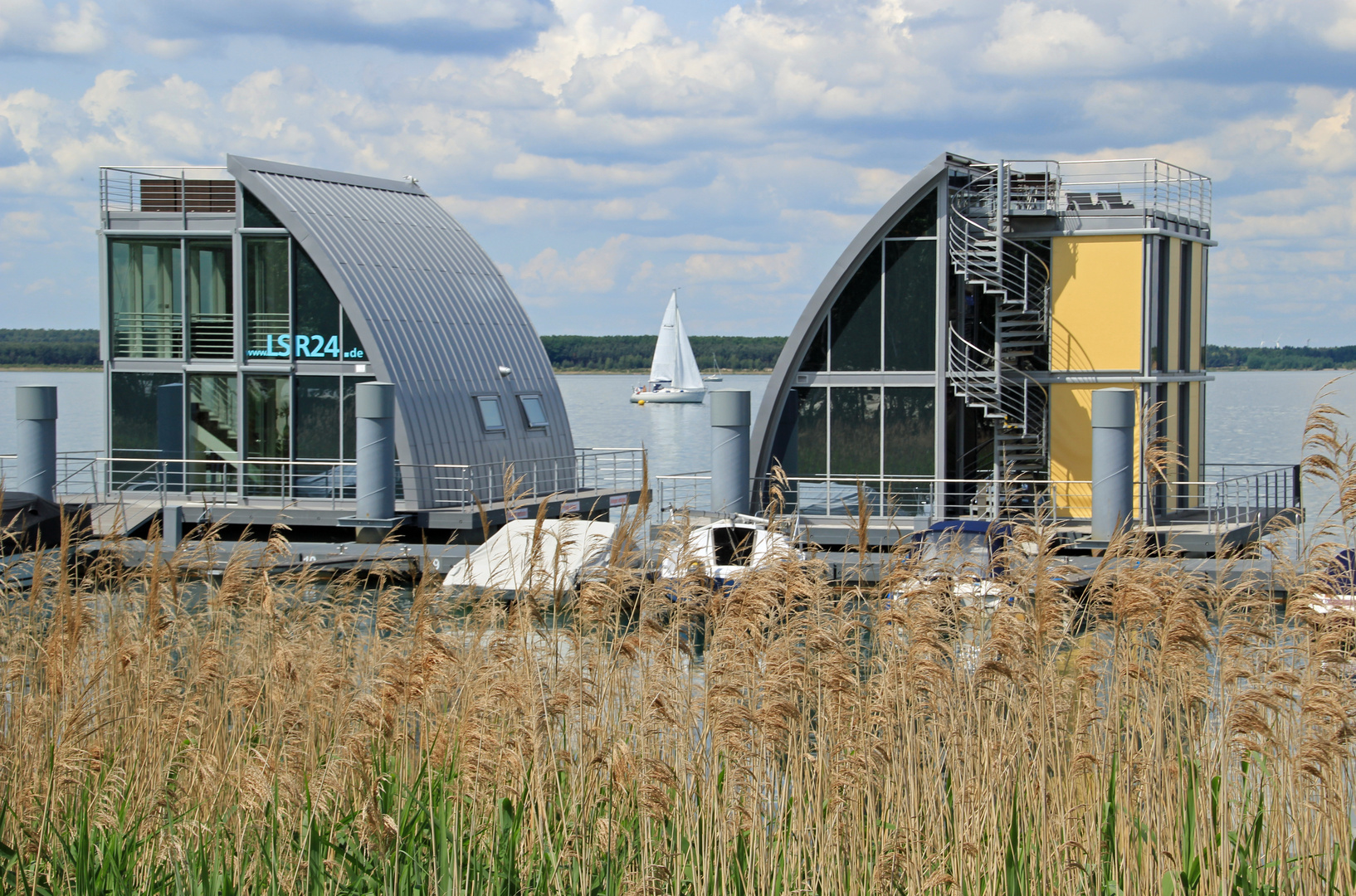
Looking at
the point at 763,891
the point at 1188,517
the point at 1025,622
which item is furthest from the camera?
the point at 1188,517

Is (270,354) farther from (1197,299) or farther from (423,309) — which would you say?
(1197,299)

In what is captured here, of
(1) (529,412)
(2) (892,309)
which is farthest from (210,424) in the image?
(2) (892,309)

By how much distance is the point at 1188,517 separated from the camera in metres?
22.2

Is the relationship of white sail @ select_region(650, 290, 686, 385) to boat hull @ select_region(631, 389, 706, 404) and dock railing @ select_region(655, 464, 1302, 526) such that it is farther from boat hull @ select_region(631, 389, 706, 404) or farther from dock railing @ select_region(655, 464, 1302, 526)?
dock railing @ select_region(655, 464, 1302, 526)

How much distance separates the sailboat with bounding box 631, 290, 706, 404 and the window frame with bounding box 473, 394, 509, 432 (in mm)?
88533

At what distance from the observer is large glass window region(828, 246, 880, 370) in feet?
74.2

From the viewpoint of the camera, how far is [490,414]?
26766 millimetres

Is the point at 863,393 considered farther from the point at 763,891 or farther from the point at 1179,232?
the point at 763,891

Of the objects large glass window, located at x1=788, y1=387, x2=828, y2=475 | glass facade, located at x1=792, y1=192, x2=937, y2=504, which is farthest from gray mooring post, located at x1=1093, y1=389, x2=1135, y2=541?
large glass window, located at x1=788, y1=387, x2=828, y2=475

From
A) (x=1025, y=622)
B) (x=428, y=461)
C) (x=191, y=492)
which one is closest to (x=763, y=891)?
(x=1025, y=622)

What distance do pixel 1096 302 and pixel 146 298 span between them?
58.5 feet

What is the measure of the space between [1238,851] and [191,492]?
22.5m

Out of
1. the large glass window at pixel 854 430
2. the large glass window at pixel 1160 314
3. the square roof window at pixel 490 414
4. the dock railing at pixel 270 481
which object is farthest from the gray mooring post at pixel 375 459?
Answer: the large glass window at pixel 1160 314

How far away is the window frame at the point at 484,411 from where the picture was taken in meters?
26.4
